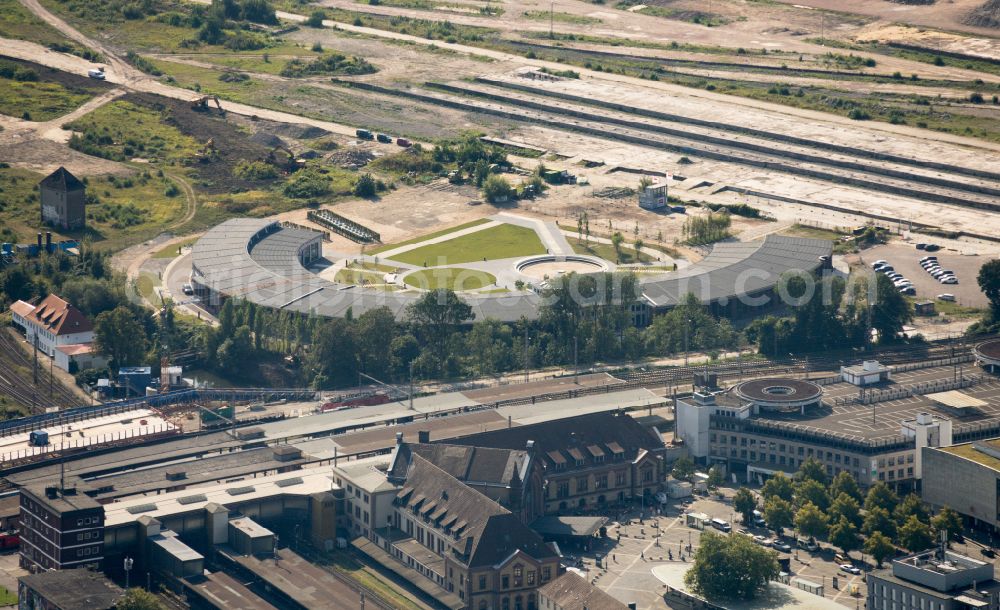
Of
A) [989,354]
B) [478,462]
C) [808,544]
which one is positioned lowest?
[808,544]

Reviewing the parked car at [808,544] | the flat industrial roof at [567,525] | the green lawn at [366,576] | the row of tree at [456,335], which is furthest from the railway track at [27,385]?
the parked car at [808,544]

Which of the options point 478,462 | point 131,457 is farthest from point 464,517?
point 131,457

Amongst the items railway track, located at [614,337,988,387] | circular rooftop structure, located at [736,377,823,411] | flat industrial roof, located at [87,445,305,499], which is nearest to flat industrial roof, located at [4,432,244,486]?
flat industrial roof, located at [87,445,305,499]

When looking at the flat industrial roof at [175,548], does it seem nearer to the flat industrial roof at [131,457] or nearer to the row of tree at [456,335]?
the flat industrial roof at [131,457]

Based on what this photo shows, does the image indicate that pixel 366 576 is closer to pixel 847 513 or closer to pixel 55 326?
pixel 847 513

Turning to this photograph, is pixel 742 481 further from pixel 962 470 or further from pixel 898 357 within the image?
pixel 898 357

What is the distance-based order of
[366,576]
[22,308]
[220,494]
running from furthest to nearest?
[22,308]
[220,494]
[366,576]

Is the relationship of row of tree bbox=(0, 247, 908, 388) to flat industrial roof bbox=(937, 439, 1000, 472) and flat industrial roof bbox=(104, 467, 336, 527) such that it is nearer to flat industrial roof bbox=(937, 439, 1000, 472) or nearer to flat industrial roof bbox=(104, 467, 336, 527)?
flat industrial roof bbox=(104, 467, 336, 527)

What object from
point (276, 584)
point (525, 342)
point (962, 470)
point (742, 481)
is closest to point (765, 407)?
point (742, 481)
